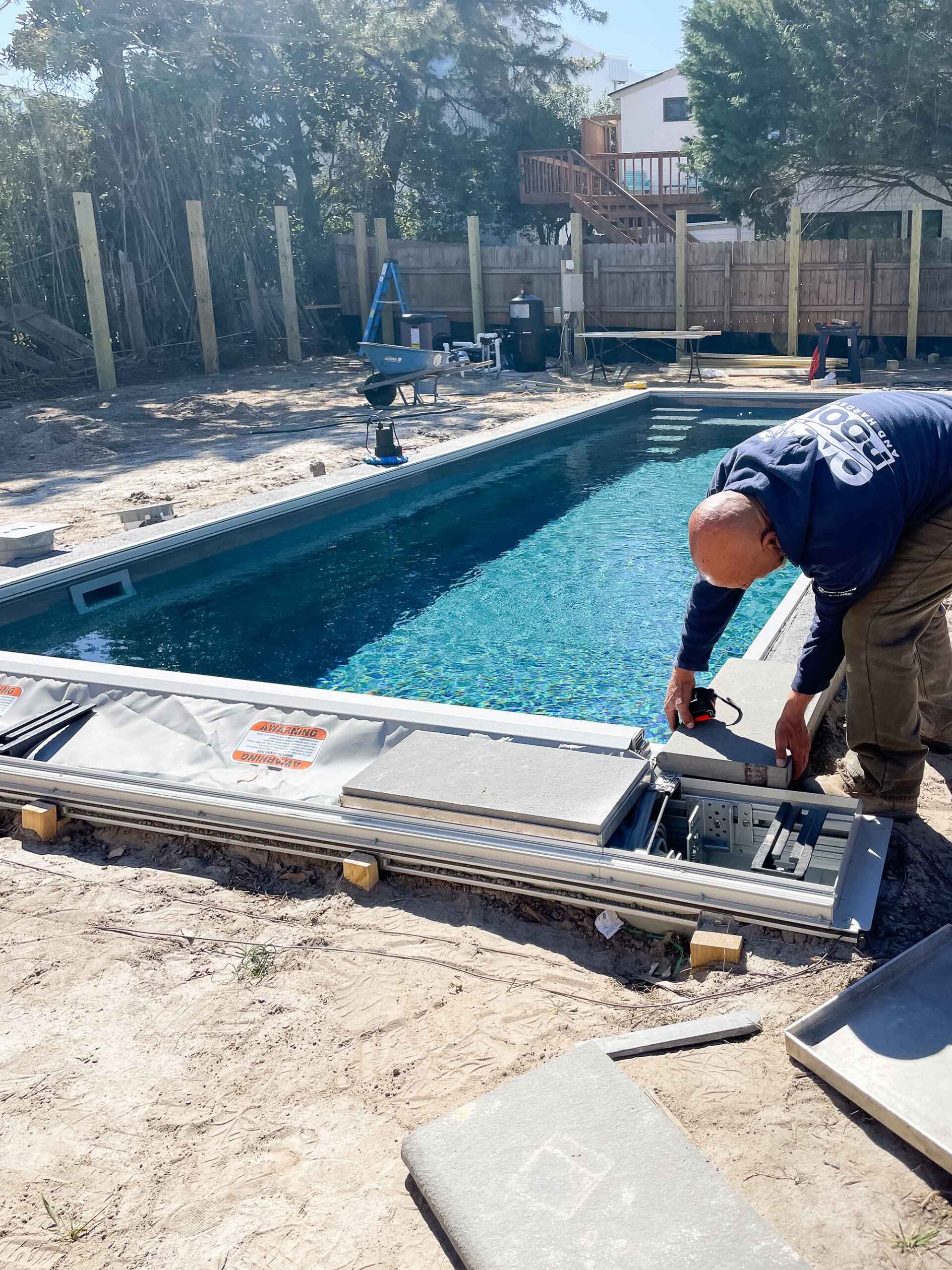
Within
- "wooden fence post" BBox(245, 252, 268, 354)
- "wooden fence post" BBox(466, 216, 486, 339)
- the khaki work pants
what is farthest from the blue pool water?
"wooden fence post" BBox(245, 252, 268, 354)

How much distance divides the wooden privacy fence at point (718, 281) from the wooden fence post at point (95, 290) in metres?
5.38

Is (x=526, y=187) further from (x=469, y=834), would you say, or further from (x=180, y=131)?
(x=469, y=834)

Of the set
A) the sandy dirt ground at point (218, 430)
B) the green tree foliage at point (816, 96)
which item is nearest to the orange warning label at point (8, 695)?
the sandy dirt ground at point (218, 430)

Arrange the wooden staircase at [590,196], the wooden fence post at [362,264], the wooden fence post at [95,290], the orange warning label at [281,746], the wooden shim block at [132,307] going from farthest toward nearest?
1. the wooden staircase at [590,196]
2. the wooden fence post at [362,264]
3. the wooden shim block at [132,307]
4. the wooden fence post at [95,290]
5. the orange warning label at [281,746]

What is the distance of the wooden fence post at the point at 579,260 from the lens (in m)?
16.0

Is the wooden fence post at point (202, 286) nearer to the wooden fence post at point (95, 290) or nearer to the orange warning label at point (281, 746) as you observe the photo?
the wooden fence post at point (95, 290)

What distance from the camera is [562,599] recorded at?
6.33 m

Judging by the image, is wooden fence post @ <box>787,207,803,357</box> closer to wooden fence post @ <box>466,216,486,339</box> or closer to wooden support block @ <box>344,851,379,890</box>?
wooden fence post @ <box>466,216,486,339</box>

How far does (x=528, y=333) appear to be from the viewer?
15500 millimetres

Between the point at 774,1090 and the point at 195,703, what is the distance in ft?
8.38

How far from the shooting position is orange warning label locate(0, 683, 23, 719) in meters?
4.16

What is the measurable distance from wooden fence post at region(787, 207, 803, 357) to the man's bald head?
44.7 ft

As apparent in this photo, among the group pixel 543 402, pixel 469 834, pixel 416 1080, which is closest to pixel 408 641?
pixel 469 834

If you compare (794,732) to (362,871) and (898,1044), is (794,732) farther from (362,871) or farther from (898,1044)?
(362,871)
